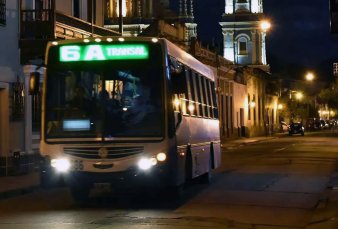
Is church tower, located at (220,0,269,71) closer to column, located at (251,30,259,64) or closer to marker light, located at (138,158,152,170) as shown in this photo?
column, located at (251,30,259,64)

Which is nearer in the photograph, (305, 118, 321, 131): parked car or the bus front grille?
the bus front grille

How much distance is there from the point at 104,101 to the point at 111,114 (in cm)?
31

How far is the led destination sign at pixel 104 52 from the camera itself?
1458cm

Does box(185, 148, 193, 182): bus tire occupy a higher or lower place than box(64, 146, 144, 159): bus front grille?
lower

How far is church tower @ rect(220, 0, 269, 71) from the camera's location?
290ft

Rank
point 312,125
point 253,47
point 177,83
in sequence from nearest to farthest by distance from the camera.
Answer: point 177,83 < point 253,47 < point 312,125

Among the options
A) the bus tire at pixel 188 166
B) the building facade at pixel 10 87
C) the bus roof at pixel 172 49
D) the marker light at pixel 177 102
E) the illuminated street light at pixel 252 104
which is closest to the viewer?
the bus roof at pixel 172 49

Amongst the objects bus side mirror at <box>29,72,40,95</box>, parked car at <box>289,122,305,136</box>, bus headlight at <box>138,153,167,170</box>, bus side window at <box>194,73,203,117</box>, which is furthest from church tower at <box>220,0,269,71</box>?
bus headlight at <box>138,153,167,170</box>

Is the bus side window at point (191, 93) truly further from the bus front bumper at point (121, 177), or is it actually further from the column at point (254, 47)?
the column at point (254, 47)

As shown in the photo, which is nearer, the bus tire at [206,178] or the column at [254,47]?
the bus tire at [206,178]

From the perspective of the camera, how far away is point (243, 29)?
3536 inches

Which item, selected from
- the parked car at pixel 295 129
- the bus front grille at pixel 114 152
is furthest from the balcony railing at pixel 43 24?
Result: the parked car at pixel 295 129

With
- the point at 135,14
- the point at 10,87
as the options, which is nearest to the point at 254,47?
the point at 135,14

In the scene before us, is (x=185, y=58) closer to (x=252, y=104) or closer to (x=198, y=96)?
(x=198, y=96)
